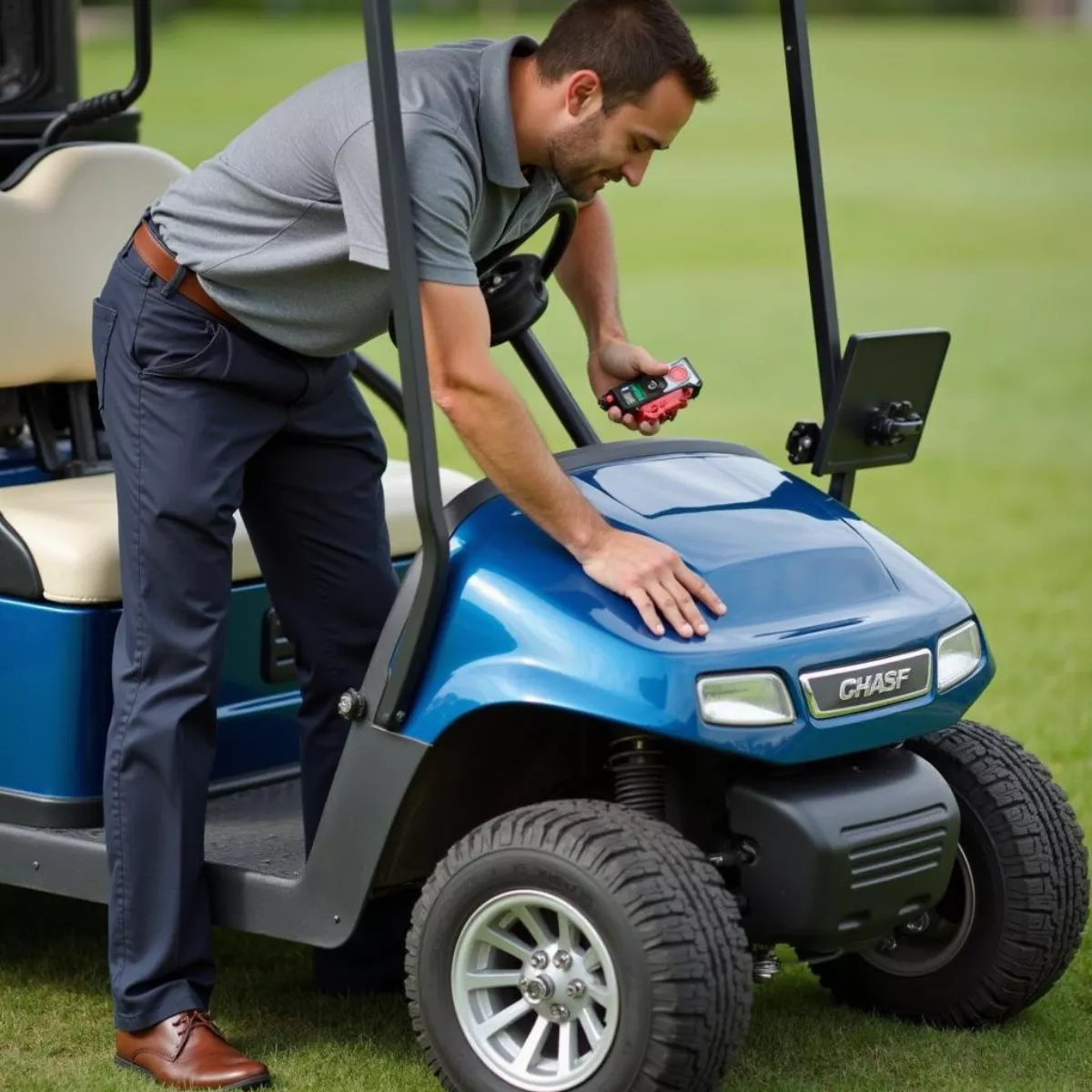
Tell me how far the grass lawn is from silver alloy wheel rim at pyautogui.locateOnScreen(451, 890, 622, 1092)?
0.26 metres

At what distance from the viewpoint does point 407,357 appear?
2652mm

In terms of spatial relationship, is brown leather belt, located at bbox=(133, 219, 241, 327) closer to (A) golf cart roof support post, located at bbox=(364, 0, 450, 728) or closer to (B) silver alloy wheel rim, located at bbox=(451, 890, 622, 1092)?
(A) golf cart roof support post, located at bbox=(364, 0, 450, 728)

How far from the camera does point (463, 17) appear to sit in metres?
31.5

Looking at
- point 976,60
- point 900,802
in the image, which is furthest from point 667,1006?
point 976,60

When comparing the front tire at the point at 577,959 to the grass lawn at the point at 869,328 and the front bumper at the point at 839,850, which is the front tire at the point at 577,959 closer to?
the front bumper at the point at 839,850

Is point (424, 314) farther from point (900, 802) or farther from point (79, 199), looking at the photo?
point (79, 199)

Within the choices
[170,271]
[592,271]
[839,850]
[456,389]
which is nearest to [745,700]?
[839,850]

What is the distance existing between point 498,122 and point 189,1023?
50.9 inches

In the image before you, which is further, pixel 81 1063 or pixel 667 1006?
pixel 81 1063

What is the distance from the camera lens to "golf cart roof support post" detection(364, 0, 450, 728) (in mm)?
2611

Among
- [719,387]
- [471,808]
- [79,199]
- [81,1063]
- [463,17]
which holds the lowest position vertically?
[463,17]

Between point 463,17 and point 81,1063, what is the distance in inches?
1166

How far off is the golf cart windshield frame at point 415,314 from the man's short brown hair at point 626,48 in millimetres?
236

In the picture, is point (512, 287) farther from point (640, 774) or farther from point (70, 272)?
point (70, 272)
